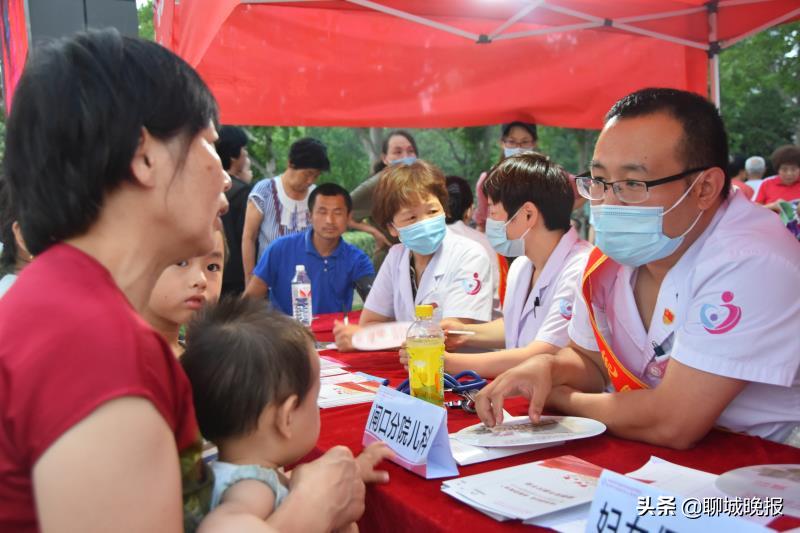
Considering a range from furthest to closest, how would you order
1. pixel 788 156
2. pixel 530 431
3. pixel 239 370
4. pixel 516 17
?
pixel 788 156 → pixel 516 17 → pixel 530 431 → pixel 239 370

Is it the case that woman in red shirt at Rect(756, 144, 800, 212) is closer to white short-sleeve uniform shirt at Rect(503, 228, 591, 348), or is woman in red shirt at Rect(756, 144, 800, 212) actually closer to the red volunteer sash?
white short-sleeve uniform shirt at Rect(503, 228, 591, 348)

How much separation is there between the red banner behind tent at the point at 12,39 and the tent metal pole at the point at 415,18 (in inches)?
69.8

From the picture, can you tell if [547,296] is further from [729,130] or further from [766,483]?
[729,130]

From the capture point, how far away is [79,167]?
90 cm

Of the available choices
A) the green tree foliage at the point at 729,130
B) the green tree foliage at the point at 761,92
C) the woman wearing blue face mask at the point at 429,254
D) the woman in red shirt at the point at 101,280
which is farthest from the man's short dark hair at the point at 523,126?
the green tree foliage at the point at 761,92

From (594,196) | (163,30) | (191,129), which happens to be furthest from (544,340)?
(163,30)

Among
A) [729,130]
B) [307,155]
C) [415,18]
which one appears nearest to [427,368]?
[415,18]

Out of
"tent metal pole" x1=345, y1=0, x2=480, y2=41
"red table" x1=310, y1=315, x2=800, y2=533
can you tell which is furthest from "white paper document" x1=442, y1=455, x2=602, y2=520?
"tent metal pole" x1=345, y1=0, x2=480, y2=41

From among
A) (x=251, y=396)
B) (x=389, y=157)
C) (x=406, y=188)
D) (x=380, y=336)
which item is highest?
(x=389, y=157)

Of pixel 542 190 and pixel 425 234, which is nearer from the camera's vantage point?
pixel 542 190

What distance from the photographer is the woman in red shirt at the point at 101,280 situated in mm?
772

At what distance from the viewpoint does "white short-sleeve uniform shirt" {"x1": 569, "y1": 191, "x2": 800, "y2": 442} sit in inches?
59.1

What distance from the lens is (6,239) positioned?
229 centimetres

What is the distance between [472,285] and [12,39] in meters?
3.16
